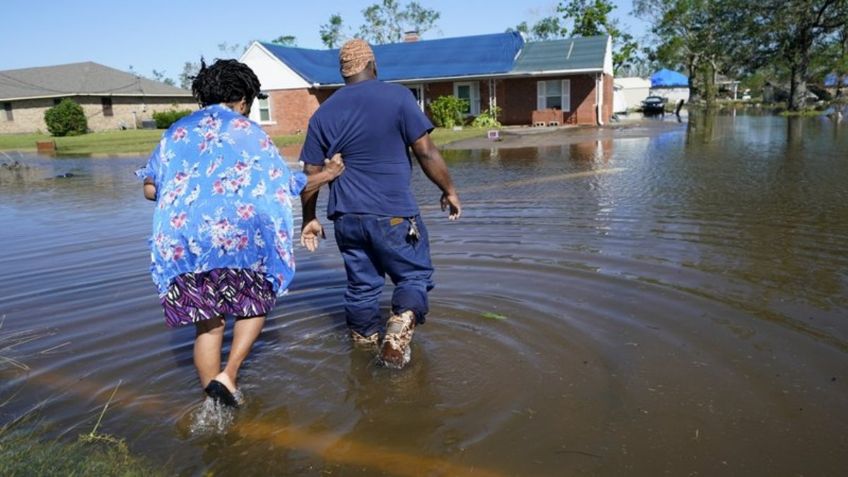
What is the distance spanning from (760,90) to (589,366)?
7942 centimetres

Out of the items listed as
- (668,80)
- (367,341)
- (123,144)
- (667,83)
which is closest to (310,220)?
(367,341)

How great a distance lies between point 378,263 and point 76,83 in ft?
172

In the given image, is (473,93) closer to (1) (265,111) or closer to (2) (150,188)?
(1) (265,111)

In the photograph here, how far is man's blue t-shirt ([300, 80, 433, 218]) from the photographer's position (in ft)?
12.6

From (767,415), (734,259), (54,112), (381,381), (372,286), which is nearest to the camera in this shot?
(767,415)

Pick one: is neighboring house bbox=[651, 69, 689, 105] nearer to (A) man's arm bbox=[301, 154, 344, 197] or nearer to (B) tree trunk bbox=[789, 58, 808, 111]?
Answer: (B) tree trunk bbox=[789, 58, 808, 111]

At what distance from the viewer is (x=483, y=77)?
32312 mm

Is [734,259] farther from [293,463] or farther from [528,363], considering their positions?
[293,463]

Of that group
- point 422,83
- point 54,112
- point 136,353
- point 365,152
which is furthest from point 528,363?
point 54,112

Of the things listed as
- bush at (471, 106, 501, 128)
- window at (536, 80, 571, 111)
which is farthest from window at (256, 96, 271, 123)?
window at (536, 80, 571, 111)

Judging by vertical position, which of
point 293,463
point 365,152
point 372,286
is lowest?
point 293,463

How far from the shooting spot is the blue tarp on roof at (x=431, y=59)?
3309 cm

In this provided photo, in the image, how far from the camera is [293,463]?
297 centimetres

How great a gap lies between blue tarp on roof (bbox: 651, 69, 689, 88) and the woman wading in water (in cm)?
6587
